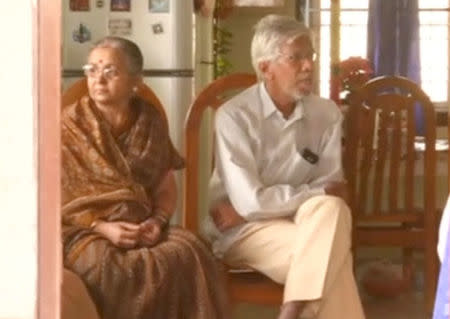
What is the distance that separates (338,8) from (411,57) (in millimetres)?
304

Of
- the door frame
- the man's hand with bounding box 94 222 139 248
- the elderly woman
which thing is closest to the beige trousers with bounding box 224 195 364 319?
the elderly woman

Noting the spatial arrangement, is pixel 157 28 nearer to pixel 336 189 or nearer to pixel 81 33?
pixel 81 33

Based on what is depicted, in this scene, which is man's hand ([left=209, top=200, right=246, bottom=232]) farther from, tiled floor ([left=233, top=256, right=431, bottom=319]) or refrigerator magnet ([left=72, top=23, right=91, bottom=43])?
refrigerator magnet ([left=72, top=23, right=91, bottom=43])

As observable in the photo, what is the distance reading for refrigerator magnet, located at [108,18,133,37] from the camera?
4.93ft

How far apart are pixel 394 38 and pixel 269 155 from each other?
972 millimetres

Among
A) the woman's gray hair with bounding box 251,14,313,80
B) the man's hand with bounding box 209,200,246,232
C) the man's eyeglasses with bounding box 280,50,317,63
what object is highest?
the woman's gray hair with bounding box 251,14,313,80

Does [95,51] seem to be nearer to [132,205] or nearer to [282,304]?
[132,205]

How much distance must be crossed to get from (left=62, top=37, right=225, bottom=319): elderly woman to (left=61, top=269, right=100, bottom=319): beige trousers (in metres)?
0.03

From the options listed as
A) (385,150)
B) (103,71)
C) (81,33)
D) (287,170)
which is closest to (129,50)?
(103,71)

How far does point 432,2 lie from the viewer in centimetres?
196

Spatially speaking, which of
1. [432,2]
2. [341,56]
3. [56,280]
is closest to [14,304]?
[56,280]

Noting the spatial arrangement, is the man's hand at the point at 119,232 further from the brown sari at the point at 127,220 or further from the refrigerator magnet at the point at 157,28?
the refrigerator magnet at the point at 157,28

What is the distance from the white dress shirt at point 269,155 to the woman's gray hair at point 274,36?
43 mm

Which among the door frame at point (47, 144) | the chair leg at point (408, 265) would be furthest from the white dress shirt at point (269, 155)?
the door frame at point (47, 144)
